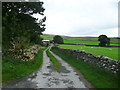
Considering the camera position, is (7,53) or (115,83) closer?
(115,83)

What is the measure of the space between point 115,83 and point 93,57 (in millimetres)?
6632

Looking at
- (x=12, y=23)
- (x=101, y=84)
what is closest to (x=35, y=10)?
(x=12, y=23)

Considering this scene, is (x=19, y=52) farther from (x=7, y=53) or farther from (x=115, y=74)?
(x=115, y=74)

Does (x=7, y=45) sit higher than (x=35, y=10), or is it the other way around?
(x=35, y=10)

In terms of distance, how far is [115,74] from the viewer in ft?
34.6

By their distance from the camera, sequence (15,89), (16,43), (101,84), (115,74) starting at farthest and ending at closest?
(16,43) < (115,74) < (101,84) < (15,89)

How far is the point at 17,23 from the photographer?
1958 centimetres

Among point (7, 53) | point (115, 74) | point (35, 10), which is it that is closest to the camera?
point (115, 74)

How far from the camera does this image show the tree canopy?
56.2 feet

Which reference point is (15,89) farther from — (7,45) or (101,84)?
(7,45)

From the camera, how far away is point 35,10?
78.0 feet

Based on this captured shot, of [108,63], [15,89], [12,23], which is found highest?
[12,23]

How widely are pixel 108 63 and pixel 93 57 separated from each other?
A: 11.9ft

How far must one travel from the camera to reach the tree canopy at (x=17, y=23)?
17.1m
